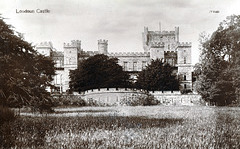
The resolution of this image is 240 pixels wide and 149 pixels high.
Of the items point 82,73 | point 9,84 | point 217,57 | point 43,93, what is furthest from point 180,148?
point 82,73

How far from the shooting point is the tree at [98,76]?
36.8 m

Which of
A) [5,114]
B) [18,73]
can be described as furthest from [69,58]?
[5,114]

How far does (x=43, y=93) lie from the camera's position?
27.7 ft

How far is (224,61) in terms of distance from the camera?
17781mm

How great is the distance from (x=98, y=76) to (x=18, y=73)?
31542 mm

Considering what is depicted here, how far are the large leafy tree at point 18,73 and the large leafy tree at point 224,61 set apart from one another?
33.8 ft

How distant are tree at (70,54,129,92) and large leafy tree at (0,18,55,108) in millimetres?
27702

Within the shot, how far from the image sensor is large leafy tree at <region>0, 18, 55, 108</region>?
6668mm

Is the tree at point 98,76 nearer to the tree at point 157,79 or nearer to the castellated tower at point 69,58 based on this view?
the tree at point 157,79

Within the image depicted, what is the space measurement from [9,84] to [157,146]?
12.6 feet

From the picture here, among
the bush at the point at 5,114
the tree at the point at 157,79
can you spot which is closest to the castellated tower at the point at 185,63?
the tree at the point at 157,79

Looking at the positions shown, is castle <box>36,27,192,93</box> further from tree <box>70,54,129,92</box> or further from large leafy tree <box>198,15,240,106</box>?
large leafy tree <box>198,15,240,106</box>

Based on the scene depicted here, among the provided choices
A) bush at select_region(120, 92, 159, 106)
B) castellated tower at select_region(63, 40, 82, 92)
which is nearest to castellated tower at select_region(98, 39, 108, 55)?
castellated tower at select_region(63, 40, 82, 92)

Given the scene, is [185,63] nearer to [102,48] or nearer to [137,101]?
[102,48]
